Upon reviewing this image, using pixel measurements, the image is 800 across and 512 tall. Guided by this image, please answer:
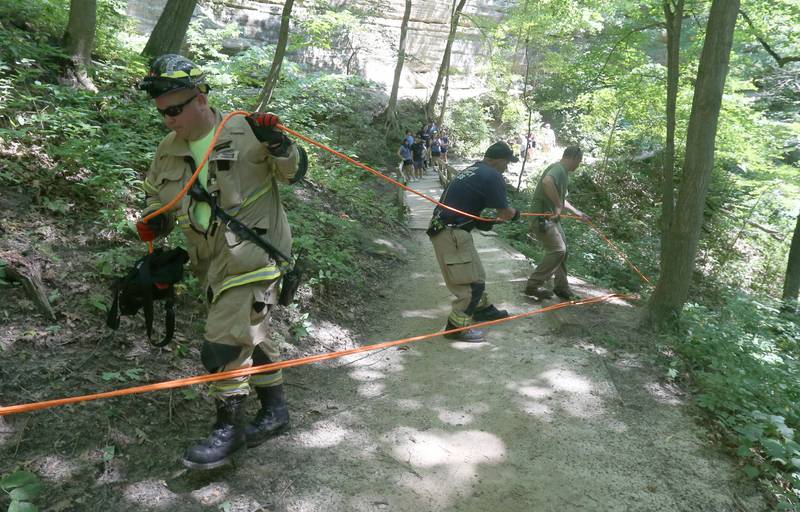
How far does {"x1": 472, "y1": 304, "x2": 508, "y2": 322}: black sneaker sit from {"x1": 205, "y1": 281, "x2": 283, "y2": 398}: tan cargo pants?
130 inches

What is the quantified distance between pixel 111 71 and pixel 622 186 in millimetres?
17366

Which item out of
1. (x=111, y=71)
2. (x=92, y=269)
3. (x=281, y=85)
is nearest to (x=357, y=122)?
(x=281, y=85)

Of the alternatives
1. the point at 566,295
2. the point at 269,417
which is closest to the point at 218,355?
the point at 269,417

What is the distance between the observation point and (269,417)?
10.4ft

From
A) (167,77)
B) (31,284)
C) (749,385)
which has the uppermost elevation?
(167,77)

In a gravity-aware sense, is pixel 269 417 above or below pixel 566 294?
below

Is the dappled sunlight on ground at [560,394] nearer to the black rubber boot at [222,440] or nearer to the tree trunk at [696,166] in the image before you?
the tree trunk at [696,166]

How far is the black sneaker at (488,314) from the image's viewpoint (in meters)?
5.71

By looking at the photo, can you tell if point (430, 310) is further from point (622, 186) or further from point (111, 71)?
point (622, 186)

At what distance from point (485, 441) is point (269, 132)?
8.30 feet

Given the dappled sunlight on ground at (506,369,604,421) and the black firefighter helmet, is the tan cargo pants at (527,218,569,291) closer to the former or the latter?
the dappled sunlight on ground at (506,369,604,421)

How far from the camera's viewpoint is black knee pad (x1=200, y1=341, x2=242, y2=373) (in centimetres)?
274

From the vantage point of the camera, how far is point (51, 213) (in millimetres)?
4504

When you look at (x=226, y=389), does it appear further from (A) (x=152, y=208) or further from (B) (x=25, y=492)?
(A) (x=152, y=208)
